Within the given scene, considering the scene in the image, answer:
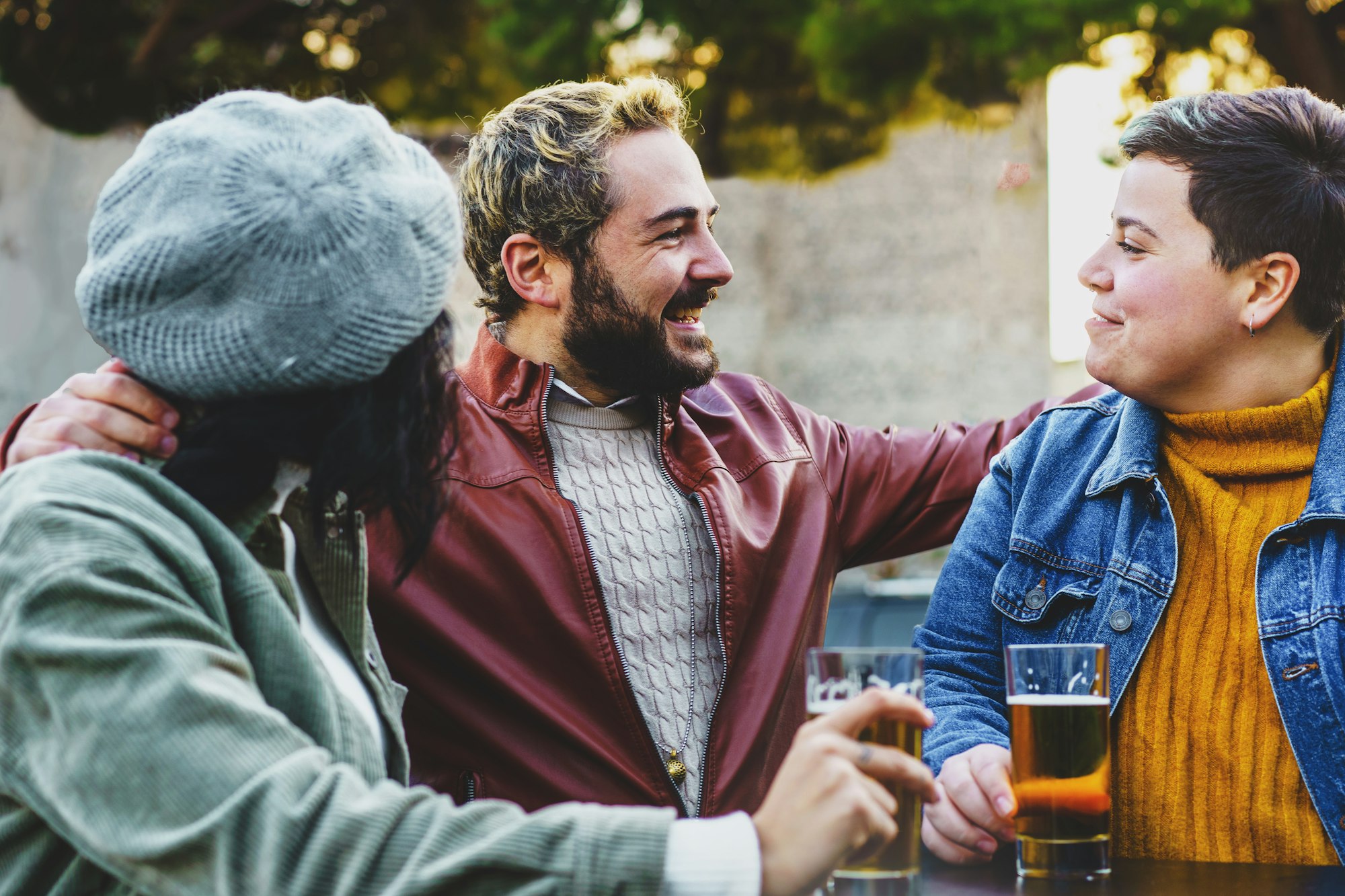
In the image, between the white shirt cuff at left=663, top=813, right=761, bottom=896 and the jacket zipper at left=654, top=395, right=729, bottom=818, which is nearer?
the white shirt cuff at left=663, top=813, right=761, bottom=896

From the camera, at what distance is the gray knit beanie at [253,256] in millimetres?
1262

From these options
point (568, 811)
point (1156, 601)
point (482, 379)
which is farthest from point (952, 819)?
point (482, 379)

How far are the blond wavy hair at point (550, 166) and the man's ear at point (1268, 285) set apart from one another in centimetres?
117

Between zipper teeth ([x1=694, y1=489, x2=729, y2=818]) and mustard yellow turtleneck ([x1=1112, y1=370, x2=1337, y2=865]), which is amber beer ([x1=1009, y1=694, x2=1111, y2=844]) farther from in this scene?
zipper teeth ([x1=694, y1=489, x2=729, y2=818])

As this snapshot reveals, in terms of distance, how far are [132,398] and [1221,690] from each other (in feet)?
4.98

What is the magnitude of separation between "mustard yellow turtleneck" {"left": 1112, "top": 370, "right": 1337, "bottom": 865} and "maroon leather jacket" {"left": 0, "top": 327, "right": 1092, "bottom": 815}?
632 mm

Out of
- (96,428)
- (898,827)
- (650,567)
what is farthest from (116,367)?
(650,567)

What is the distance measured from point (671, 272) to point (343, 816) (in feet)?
5.46

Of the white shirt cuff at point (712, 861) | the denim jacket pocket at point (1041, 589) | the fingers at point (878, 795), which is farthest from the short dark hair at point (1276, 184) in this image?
the white shirt cuff at point (712, 861)

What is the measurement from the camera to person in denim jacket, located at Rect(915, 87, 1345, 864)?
6.20ft

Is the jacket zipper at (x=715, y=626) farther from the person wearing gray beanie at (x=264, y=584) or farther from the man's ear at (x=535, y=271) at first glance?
the person wearing gray beanie at (x=264, y=584)

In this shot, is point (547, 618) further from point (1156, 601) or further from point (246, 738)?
point (246, 738)

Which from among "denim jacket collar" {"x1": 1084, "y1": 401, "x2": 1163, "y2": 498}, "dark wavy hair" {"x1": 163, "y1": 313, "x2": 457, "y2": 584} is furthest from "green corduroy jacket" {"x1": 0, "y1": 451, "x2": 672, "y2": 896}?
"denim jacket collar" {"x1": 1084, "y1": 401, "x2": 1163, "y2": 498}

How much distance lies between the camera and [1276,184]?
A: 2055 millimetres
